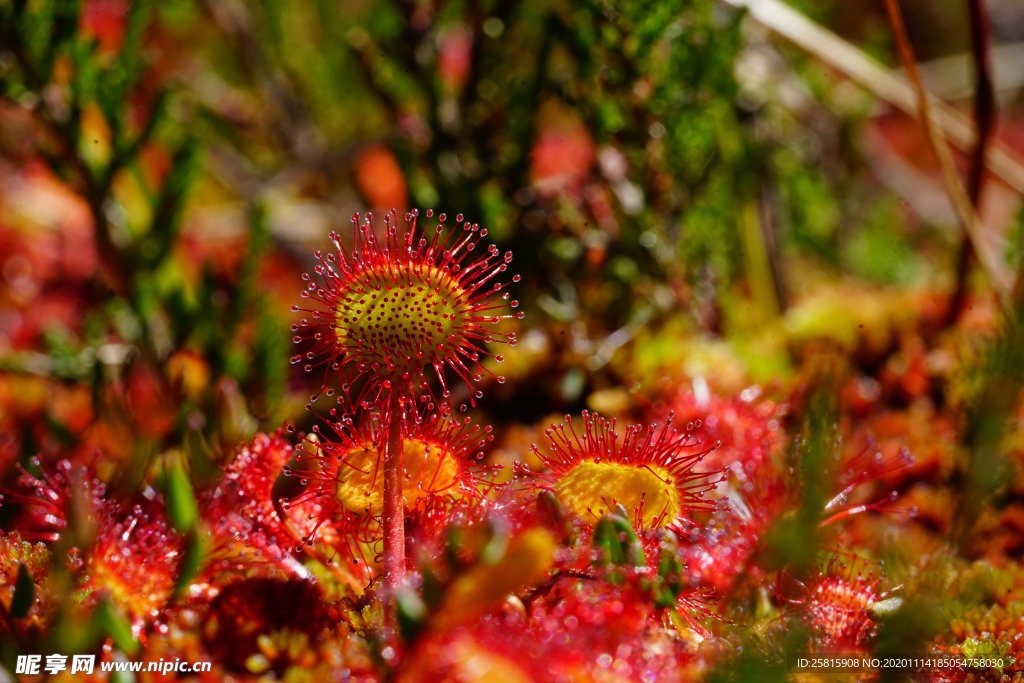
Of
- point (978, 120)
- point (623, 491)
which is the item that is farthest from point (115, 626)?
point (978, 120)

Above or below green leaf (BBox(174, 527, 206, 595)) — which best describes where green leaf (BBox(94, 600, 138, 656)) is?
below

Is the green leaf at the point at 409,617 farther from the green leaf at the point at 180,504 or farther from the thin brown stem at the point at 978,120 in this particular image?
the thin brown stem at the point at 978,120

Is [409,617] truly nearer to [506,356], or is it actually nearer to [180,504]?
[180,504]

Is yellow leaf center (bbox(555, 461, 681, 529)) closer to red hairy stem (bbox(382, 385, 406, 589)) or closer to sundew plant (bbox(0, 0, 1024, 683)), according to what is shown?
sundew plant (bbox(0, 0, 1024, 683))

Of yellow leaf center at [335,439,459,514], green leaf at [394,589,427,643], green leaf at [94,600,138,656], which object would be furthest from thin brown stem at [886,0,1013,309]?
green leaf at [94,600,138,656]

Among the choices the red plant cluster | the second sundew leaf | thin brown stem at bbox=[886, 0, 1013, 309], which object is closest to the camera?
the second sundew leaf

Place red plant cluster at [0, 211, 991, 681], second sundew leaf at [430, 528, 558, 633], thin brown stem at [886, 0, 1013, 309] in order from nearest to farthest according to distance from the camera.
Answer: second sundew leaf at [430, 528, 558, 633] < red plant cluster at [0, 211, 991, 681] < thin brown stem at [886, 0, 1013, 309]

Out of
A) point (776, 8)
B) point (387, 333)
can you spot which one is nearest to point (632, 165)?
point (776, 8)

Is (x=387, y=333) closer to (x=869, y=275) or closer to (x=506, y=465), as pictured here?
(x=506, y=465)
